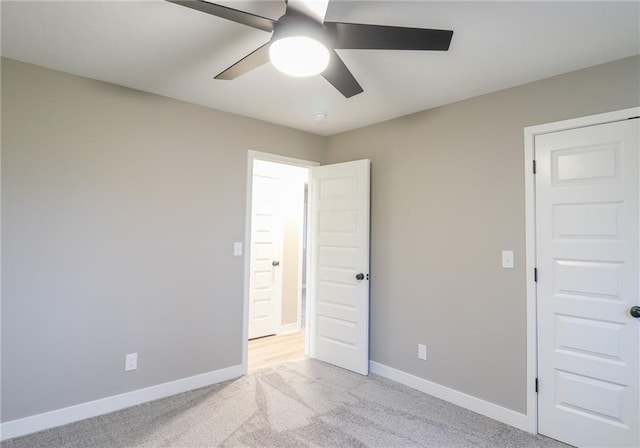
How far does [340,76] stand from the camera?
1.85m

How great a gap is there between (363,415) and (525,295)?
4.83 ft

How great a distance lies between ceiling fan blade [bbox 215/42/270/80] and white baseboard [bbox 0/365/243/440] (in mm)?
2438

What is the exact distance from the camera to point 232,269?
325 cm

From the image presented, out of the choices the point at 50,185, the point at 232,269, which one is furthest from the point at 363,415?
the point at 50,185

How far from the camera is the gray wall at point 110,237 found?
2.30 metres

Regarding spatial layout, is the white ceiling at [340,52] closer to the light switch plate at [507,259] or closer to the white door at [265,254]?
the light switch plate at [507,259]

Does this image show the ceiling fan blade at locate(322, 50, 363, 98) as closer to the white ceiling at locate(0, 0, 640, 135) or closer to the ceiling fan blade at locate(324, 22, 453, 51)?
the ceiling fan blade at locate(324, 22, 453, 51)

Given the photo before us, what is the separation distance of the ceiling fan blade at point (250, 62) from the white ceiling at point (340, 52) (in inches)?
9.2

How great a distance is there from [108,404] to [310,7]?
293cm

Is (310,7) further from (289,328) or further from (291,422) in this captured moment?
(289,328)

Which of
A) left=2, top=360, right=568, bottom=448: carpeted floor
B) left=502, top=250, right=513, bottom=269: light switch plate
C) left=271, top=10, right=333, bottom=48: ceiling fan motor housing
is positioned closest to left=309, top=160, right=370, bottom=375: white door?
left=2, top=360, right=568, bottom=448: carpeted floor

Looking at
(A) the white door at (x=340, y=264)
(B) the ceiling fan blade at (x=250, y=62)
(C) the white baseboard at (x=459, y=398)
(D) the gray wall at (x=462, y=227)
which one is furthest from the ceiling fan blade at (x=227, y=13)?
(C) the white baseboard at (x=459, y=398)

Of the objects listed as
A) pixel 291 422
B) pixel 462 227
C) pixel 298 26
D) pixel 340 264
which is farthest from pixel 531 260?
pixel 298 26

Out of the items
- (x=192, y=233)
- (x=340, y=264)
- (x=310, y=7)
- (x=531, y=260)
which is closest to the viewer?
(x=310, y=7)
